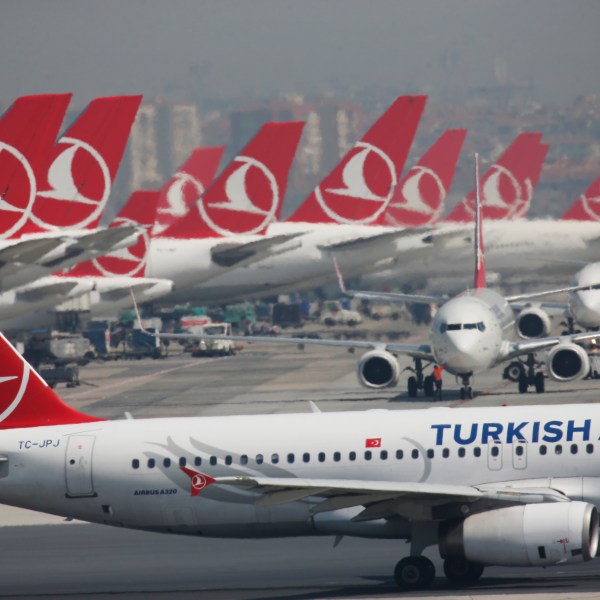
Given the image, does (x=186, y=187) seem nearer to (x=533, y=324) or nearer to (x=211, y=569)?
(x=533, y=324)

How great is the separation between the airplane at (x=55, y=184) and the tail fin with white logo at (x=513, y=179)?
9027 centimetres

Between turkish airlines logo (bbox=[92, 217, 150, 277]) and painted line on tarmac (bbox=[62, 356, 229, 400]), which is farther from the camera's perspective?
turkish airlines logo (bbox=[92, 217, 150, 277])

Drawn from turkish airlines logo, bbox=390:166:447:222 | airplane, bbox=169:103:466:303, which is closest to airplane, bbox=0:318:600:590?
airplane, bbox=169:103:466:303

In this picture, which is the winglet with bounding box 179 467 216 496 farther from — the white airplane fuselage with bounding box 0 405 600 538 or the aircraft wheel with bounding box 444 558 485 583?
the aircraft wheel with bounding box 444 558 485 583

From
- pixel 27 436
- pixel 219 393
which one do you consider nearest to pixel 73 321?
pixel 219 393

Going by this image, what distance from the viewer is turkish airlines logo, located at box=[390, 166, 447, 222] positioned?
148m

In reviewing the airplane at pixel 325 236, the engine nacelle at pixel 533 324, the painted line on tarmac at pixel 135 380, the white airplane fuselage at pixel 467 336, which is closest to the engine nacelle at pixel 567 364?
the white airplane fuselage at pixel 467 336

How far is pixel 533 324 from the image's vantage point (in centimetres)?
9312

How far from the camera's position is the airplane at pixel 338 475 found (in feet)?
91.8

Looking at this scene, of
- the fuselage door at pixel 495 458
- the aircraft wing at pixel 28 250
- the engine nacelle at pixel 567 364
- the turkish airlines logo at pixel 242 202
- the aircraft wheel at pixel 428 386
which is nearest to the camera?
the fuselage door at pixel 495 458

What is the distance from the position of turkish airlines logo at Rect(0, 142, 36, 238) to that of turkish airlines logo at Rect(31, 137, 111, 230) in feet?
11.3

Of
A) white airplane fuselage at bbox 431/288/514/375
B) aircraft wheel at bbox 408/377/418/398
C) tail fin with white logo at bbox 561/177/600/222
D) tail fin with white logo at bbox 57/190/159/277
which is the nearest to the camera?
white airplane fuselage at bbox 431/288/514/375

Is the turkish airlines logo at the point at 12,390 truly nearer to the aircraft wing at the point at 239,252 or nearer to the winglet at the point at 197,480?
the winglet at the point at 197,480

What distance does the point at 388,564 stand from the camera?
105 feet
